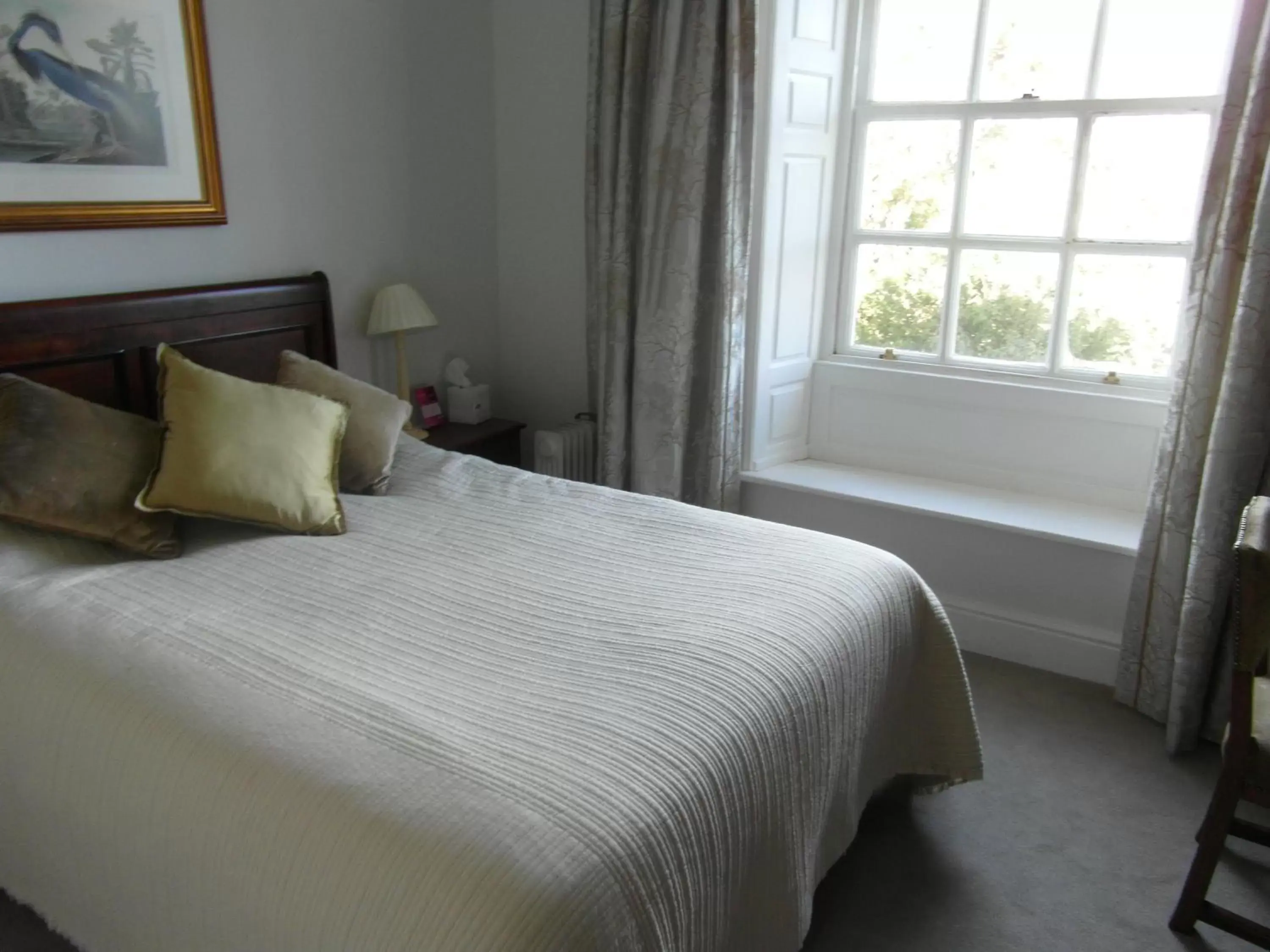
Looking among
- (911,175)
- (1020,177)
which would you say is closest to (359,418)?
(911,175)

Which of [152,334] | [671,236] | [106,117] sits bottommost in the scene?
[152,334]

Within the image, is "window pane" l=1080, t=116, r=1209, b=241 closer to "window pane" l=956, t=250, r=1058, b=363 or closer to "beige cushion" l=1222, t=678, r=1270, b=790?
"window pane" l=956, t=250, r=1058, b=363

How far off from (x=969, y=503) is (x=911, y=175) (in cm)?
120

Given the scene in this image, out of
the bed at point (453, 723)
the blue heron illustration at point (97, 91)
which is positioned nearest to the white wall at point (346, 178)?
the blue heron illustration at point (97, 91)

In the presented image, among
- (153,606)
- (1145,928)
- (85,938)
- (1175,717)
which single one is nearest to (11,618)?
(153,606)

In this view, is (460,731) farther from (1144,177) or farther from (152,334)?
(1144,177)

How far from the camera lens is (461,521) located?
2.30 meters

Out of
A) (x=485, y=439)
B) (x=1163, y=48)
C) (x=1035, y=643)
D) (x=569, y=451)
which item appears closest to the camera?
(x=1163, y=48)

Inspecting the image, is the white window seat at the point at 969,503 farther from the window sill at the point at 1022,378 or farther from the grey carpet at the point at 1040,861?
the grey carpet at the point at 1040,861

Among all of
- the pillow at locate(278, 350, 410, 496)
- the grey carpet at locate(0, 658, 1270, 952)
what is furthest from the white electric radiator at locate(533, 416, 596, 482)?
the grey carpet at locate(0, 658, 1270, 952)

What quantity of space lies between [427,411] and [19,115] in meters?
1.54

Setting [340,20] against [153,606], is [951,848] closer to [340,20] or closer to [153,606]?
[153,606]

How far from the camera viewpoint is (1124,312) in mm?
2986

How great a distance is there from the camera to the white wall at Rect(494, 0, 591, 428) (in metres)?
3.44
